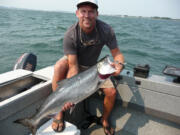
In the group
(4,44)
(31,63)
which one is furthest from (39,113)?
(4,44)

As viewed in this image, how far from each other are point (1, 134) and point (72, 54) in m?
1.57

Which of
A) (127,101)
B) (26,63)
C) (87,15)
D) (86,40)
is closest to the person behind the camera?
(87,15)

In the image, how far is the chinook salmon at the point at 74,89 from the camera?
2244mm

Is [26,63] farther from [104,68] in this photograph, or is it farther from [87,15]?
[104,68]

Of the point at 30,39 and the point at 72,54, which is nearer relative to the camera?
the point at 72,54

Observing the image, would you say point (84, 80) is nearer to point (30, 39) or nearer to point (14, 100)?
point (14, 100)

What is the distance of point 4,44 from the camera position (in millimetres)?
12094

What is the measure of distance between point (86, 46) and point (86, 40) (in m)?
0.11

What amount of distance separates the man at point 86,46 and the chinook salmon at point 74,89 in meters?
0.35

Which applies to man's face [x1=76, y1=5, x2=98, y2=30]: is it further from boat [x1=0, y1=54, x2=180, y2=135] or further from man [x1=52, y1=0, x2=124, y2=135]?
boat [x1=0, y1=54, x2=180, y2=135]

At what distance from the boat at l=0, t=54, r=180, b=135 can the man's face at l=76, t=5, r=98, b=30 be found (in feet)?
3.65

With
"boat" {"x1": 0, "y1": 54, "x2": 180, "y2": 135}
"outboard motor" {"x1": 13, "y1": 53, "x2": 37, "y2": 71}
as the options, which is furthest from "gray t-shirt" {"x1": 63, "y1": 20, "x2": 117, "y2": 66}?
"outboard motor" {"x1": 13, "y1": 53, "x2": 37, "y2": 71}

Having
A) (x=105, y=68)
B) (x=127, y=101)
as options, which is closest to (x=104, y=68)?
(x=105, y=68)

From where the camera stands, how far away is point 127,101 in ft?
10.5
